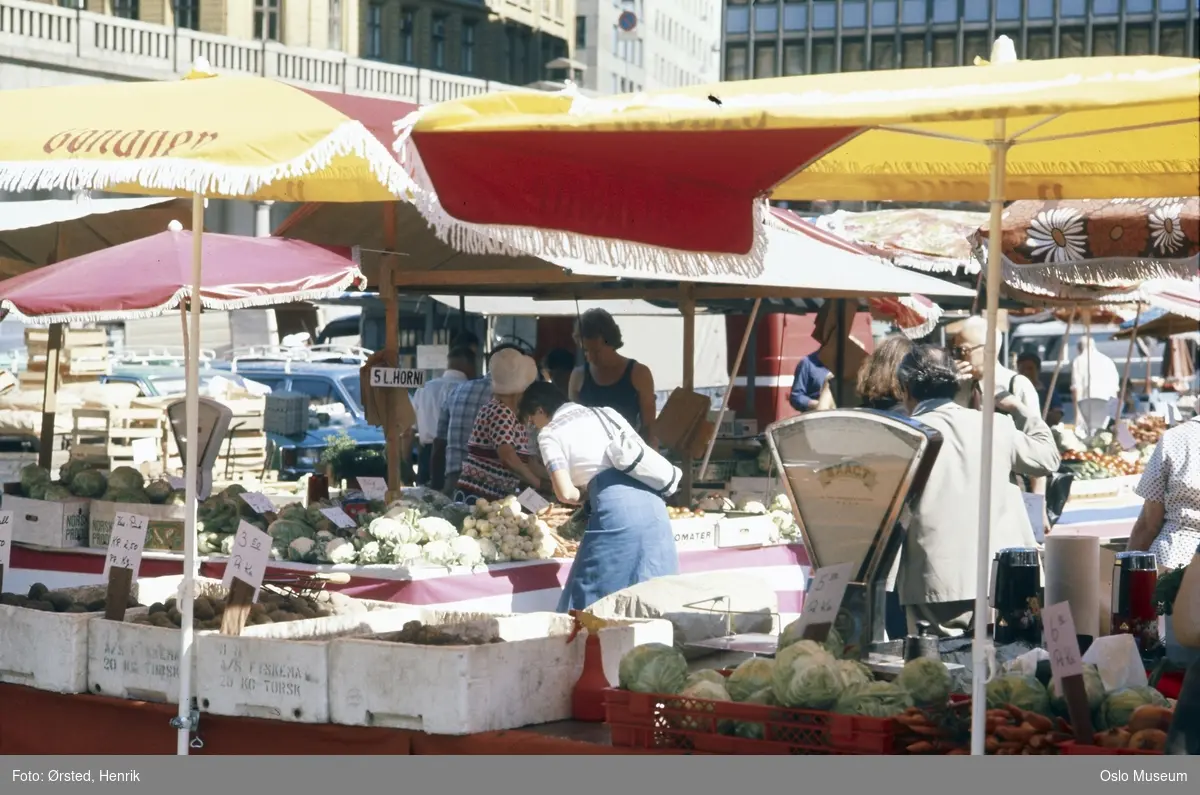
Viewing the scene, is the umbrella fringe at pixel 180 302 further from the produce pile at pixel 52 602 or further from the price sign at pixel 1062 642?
the price sign at pixel 1062 642

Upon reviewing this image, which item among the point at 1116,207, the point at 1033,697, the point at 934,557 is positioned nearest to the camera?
the point at 1033,697

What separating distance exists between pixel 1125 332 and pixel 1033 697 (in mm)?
15375

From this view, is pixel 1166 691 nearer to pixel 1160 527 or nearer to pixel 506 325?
pixel 1160 527

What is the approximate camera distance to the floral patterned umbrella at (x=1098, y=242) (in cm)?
663

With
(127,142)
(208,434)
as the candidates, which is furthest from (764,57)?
(127,142)

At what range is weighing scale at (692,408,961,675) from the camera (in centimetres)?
452

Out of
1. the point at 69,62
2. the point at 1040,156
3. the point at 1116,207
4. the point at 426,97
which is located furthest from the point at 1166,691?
the point at 426,97

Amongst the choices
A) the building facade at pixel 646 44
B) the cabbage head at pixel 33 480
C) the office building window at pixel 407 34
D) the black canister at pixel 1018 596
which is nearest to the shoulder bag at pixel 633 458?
the black canister at pixel 1018 596

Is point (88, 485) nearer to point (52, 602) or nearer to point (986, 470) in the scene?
point (52, 602)

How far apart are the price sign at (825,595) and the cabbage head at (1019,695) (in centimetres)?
54

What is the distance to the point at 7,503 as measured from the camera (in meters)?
8.05

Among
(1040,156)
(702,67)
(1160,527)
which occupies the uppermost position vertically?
(702,67)

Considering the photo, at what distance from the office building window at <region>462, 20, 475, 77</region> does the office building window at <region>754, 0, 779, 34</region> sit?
639 inches

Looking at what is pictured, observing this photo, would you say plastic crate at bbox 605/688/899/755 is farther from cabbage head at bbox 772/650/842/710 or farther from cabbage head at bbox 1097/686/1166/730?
cabbage head at bbox 1097/686/1166/730
